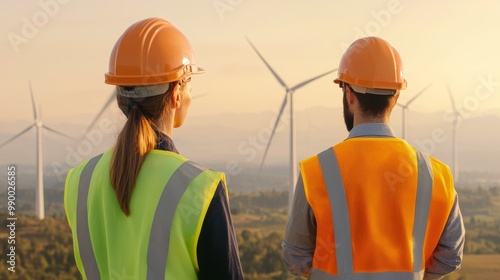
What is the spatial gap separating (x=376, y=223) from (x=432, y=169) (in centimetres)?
64

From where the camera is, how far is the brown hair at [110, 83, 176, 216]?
4.21 m

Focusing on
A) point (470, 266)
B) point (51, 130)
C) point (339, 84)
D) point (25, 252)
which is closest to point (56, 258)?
point (25, 252)

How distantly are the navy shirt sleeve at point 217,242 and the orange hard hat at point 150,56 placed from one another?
33.1 inches

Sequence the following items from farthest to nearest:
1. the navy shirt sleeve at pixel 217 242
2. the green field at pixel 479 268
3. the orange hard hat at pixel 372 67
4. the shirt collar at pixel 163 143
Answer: the green field at pixel 479 268 → the orange hard hat at pixel 372 67 → the shirt collar at pixel 163 143 → the navy shirt sleeve at pixel 217 242

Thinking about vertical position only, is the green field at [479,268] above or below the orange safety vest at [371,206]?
below

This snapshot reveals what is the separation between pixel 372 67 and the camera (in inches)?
225

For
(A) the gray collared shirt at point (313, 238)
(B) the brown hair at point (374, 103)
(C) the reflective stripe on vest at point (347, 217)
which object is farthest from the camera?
(B) the brown hair at point (374, 103)

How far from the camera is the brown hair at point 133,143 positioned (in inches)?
166

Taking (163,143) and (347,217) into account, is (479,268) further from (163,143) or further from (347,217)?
(163,143)

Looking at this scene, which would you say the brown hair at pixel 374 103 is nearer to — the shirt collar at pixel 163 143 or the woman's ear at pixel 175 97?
the woman's ear at pixel 175 97

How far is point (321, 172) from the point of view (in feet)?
17.4

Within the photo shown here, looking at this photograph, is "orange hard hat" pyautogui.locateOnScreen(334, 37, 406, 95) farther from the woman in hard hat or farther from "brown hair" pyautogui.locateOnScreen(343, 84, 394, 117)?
the woman in hard hat

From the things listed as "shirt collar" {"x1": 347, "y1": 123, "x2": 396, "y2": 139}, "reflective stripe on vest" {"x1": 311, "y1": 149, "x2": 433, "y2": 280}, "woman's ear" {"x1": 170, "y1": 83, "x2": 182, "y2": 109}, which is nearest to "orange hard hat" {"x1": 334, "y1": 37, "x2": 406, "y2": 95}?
"shirt collar" {"x1": 347, "y1": 123, "x2": 396, "y2": 139}

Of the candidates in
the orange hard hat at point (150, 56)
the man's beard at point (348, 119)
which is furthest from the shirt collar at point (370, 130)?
the orange hard hat at point (150, 56)
